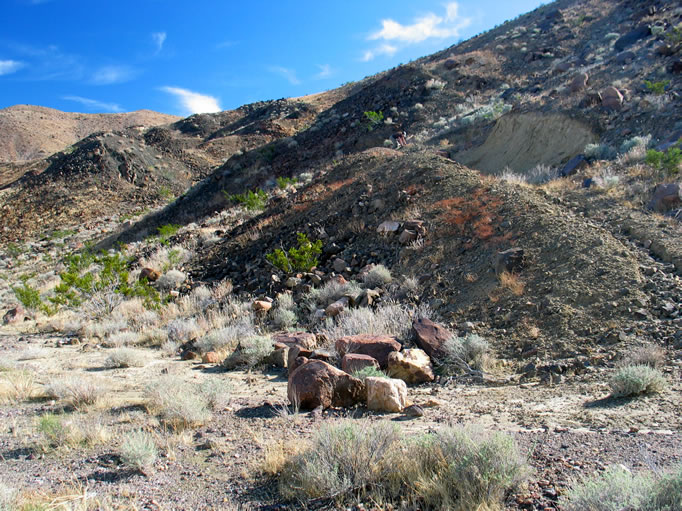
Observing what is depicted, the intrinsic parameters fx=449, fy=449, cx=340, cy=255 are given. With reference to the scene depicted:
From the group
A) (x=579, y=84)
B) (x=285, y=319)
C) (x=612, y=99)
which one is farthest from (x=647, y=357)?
(x=579, y=84)

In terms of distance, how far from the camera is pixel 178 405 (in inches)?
160

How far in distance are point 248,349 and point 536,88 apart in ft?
67.8

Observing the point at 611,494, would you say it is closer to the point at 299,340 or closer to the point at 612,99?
the point at 299,340

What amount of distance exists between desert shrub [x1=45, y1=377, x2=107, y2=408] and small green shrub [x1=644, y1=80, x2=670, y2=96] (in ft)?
52.5

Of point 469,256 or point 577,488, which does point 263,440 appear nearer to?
point 577,488

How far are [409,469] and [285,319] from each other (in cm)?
552

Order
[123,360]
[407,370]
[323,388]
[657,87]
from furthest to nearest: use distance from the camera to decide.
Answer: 1. [657,87]
2. [123,360]
3. [407,370]
4. [323,388]

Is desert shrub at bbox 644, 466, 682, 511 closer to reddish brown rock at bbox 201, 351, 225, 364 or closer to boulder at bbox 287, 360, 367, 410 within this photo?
boulder at bbox 287, 360, 367, 410

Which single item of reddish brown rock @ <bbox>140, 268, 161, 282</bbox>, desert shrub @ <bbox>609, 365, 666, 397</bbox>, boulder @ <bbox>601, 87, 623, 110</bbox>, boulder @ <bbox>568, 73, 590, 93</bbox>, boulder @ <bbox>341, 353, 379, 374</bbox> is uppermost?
boulder @ <bbox>568, 73, 590, 93</bbox>

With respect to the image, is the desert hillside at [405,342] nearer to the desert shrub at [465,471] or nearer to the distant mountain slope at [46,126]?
the desert shrub at [465,471]

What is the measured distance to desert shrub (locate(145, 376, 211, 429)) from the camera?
157 inches

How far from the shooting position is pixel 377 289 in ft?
26.5

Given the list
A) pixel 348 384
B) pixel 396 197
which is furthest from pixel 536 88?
pixel 348 384

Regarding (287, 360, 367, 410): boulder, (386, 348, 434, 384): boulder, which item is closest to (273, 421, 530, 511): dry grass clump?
(287, 360, 367, 410): boulder
